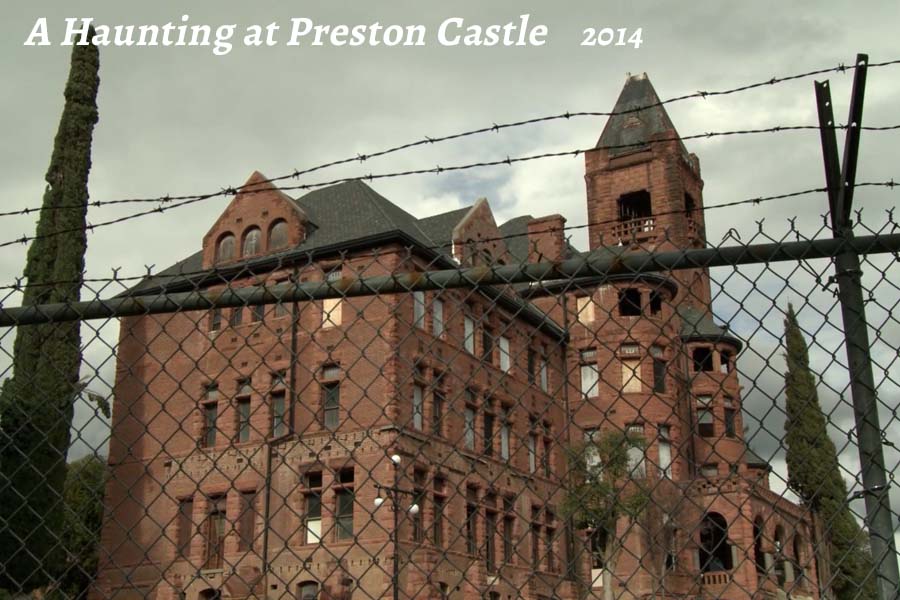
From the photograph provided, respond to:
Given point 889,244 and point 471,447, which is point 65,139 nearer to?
point 471,447

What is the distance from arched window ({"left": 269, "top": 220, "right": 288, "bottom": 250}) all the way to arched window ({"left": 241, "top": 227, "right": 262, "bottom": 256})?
1.37ft

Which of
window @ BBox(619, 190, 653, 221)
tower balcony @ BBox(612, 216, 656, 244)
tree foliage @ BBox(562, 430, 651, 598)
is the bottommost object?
tree foliage @ BBox(562, 430, 651, 598)

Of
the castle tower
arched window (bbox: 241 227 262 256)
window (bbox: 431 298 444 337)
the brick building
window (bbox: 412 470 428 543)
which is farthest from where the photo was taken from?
the castle tower

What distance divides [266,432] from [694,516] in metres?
15.8

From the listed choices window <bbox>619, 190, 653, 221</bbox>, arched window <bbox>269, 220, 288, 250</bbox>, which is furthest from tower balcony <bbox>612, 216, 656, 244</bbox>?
arched window <bbox>269, 220, 288, 250</bbox>

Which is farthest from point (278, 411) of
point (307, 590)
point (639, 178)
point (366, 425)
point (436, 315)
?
point (639, 178)

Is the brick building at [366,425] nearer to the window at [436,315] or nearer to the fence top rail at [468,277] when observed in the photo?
the window at [436,315]

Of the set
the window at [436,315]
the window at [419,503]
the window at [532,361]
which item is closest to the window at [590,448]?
the window at [532,361]

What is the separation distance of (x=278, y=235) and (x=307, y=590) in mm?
11985

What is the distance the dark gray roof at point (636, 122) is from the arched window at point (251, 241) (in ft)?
73.5

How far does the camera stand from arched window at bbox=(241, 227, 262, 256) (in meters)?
34.2

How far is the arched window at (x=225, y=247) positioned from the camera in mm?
34688

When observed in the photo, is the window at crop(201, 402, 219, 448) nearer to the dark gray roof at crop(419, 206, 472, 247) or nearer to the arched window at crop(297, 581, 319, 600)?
the arched window at crop(297, 581, 319, 600)

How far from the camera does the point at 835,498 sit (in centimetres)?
4066
